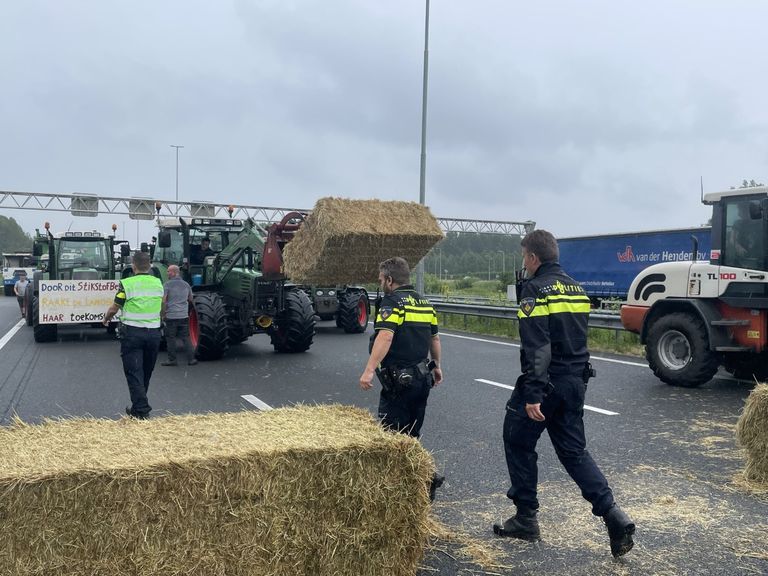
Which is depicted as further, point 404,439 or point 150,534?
point 404,439

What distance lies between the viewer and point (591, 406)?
28.7ft

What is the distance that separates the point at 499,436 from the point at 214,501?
4360 millimetres

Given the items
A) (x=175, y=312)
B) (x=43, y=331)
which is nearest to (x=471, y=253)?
(x=43, y=331)

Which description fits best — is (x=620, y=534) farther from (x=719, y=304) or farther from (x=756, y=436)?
(x=719, y=304)

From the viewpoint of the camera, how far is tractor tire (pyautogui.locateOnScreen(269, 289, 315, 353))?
13516 millimetres

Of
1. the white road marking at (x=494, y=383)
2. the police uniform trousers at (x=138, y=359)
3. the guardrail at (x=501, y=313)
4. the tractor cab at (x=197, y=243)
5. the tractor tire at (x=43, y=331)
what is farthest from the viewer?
the tractor tire at (x=43, y=331)

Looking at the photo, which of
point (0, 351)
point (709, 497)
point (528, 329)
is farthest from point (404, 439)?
point (0, 351)

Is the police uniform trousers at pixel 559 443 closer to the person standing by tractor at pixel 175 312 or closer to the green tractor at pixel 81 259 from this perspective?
the person standing by tractor at pixel 175 312

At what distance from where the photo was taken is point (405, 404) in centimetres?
509

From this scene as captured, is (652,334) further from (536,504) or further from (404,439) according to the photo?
(404,439)

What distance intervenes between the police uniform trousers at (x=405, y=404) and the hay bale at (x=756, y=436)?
273cm

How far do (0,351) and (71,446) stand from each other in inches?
494

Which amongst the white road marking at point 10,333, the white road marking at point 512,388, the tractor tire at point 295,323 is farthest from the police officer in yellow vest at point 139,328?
the white road marking at point 10,333

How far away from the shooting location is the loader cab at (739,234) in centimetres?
945
